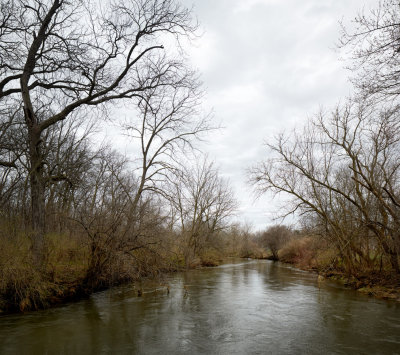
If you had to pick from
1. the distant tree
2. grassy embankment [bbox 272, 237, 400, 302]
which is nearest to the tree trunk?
grassy embankment [bbox 272, 237, 400, 302]

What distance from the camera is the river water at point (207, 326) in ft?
24.0

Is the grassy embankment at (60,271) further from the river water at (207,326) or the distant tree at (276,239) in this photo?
the distant tree at (276,239)

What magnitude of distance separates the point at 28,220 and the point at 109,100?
5.87 metres

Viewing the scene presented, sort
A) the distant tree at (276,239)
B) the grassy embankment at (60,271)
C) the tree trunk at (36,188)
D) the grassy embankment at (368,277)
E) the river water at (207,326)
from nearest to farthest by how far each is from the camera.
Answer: the river water at (207,326), the grassy embankment at (60,271), the tree trunk at (36,188), the grassy embankment at (368,277), the distant tree at (276,239)

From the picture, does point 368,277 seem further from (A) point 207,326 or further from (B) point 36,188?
(B) point 36,188

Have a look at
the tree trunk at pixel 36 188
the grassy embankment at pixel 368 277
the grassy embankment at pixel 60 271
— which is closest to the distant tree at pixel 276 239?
the grassy embankment at pixel 368 277

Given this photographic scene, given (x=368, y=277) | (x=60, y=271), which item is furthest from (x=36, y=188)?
(x=368, y=277)

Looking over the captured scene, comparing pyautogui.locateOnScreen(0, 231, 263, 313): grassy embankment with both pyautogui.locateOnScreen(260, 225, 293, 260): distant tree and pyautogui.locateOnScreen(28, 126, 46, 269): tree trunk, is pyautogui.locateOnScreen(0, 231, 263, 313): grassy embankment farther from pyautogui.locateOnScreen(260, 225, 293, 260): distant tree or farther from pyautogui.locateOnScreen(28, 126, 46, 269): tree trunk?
pyautogui.locateOnScreen(260, 225, 293, 260): distant tree

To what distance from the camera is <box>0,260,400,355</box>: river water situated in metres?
7.33

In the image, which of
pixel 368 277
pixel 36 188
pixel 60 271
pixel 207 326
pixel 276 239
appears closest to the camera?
pixel 207 326

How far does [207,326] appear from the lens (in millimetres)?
9133

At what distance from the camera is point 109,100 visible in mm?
12828

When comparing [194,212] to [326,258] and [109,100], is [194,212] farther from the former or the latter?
[109,100]

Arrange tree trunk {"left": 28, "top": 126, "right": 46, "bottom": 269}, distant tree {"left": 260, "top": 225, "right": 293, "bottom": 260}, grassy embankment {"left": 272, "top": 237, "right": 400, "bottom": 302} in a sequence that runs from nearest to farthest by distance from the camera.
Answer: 1. tree trunk {"left": 28, "top": 126, "right": 46, "bottom": 269}
2. grassy embankment {"left": 272, "top": 237, "right": 400, "bottom": 302}
3. distant tree {"left": 260, "top": 225, "right": 293, "bottom": 260}
